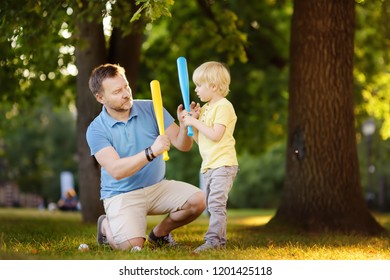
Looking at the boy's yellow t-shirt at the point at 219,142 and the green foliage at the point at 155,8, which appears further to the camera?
the green foliage at the point at 155,8

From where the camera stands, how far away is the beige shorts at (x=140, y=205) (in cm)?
573

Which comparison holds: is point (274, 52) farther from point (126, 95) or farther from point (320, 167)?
point (126, 95)

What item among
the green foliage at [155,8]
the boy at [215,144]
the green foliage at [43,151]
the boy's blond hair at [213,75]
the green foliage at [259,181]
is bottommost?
the green foliage at [259,181]

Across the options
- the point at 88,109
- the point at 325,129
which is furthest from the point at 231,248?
the point at 88,109

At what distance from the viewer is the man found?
5.73 meters

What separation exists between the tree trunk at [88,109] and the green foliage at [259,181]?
69.6 ft

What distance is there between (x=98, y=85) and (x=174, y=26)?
8.79m

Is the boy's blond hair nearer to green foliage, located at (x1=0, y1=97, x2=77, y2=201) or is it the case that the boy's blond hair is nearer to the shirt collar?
the shirt collar

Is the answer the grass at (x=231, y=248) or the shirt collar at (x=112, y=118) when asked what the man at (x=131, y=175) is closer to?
the shirt collar at (x=112, y=118)

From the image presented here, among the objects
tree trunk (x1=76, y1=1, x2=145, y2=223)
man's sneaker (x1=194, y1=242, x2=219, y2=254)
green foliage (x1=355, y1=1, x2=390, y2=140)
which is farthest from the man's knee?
green foliage (x1=355, y1=1, x2=390, y2=140)

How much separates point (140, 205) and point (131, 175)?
358 millimetres

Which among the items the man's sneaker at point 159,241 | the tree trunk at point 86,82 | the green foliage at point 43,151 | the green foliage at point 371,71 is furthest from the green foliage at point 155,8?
the green foliage at point 43,151

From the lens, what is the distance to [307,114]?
8508 millimetres

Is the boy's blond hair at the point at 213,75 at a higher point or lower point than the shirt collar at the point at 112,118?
higher
